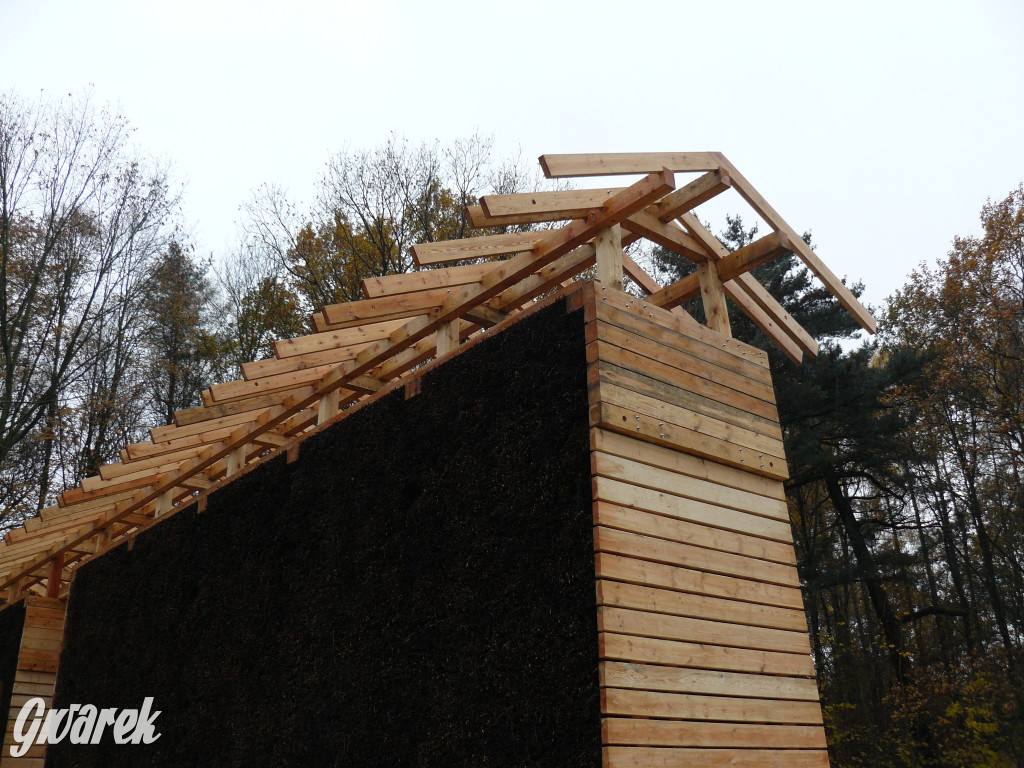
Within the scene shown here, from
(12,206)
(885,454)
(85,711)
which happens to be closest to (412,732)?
(85,711)

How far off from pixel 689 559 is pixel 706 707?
0.65 meters

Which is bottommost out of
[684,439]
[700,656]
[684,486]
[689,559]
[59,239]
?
[700,656]

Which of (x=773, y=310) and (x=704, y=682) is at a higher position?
(x=773, y=310)

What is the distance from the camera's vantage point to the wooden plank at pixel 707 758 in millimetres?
3354

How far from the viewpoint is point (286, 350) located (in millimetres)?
5965

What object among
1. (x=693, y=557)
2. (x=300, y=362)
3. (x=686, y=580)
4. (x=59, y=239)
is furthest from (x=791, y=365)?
(x=59, y=239)

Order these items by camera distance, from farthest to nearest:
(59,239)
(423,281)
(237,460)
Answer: (59,239) → (237,460) → (423,281)

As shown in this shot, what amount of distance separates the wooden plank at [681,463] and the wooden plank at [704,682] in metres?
0.93

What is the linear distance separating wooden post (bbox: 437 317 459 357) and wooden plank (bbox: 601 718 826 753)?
9.10 feet

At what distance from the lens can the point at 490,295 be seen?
512 cm

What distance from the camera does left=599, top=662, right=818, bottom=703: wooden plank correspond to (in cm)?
349

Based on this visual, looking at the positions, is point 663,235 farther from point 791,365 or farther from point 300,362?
point 791,365

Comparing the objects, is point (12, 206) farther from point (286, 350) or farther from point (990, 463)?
point (990, 463)

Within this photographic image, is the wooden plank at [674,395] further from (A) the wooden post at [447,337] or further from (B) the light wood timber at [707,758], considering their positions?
(A) the wooden post at [447,337]
